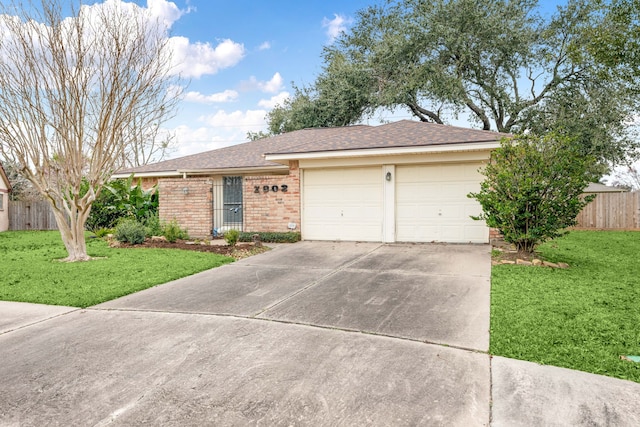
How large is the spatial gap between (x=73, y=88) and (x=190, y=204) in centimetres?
519

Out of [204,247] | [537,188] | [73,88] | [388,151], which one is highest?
[73,88]

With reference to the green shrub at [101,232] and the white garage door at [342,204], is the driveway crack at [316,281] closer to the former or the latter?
the white garage door at [342,204]

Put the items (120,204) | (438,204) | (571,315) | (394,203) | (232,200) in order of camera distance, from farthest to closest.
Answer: (120,204) < (232,200) < (394,203) < (438,204) < (571,315)

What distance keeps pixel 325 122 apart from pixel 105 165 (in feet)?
49.8

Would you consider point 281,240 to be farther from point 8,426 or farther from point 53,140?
point 8,426

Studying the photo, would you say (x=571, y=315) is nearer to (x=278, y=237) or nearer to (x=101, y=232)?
A: (x=278, y=237)

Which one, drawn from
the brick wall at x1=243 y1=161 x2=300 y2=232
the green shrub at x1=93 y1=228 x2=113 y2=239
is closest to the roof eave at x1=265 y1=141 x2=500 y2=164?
the brick wall at x1=243 y1=161 x2=300 y2=232

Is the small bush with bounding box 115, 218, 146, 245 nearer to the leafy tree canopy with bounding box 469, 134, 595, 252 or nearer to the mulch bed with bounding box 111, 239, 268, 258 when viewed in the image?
the mulch bed with bounding box 111, 239, 268, 258

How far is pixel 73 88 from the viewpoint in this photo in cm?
864

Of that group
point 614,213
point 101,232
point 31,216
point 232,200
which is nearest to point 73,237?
point 101,232

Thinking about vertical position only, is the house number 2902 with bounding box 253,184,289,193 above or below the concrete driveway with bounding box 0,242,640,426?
above

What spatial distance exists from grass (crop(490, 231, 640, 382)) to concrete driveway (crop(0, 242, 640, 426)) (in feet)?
0.73

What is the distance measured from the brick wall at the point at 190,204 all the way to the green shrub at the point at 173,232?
282 mm

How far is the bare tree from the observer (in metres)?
8.59
